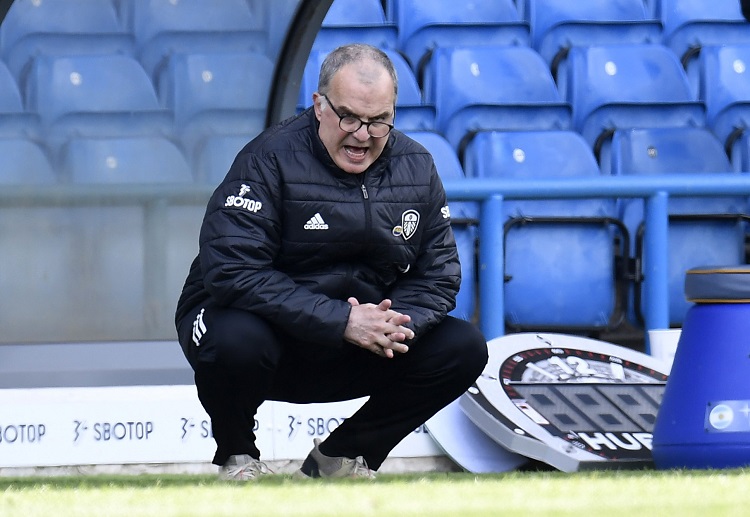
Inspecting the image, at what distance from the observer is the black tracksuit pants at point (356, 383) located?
10.4 ft

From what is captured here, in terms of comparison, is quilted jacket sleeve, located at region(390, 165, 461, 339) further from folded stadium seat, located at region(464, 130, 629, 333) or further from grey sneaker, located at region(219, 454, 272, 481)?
folded stadium seat, located at region(464, 130, 629, 333)

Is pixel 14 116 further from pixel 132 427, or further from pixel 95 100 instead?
pixel 132 427

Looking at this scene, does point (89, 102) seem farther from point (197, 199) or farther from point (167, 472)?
point (167, 472)

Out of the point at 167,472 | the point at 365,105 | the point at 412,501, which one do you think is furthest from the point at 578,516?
the point at 167,472

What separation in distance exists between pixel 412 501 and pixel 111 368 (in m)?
2.21

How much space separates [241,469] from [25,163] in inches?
71.1

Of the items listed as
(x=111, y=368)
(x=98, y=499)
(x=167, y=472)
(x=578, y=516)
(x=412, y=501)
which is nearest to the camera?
(x=578, y=516)

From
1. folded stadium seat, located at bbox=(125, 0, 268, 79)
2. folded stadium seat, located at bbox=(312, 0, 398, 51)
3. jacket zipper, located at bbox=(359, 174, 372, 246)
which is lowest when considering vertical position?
jacket zipper, located at bbox=(359, 174, 372, 246)

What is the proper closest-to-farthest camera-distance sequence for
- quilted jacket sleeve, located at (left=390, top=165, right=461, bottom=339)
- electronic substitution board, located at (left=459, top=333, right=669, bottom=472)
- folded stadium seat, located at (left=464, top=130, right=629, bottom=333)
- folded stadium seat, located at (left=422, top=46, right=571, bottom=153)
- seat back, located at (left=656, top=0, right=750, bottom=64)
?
quilted jacket sleeve, located at (left=390, top=165, right=461, bottom=339) → electronic substitution board, located at (left=459, top=333, right=669, bottom=472) → folded stadium seat, located at (left=464, top=130, right=629, bottom=333) → folded stadium seat, located at (left=422, top=46, right=571, bottom=153) → seat back, located at (left=656, top=0, right=750, bottom=64)

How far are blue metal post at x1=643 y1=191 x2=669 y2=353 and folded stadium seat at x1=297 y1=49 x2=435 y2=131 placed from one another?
1.90 m

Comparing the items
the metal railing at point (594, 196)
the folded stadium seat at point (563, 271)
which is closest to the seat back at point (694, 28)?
the folded stadium seat at point (563, 271)

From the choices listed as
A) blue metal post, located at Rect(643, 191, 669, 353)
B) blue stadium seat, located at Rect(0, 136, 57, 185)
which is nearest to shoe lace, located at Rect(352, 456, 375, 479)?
blue stadium seat, located at Rect(0, 136, 57, 185)

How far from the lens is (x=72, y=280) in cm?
457

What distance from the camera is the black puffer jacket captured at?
3.07 metres
